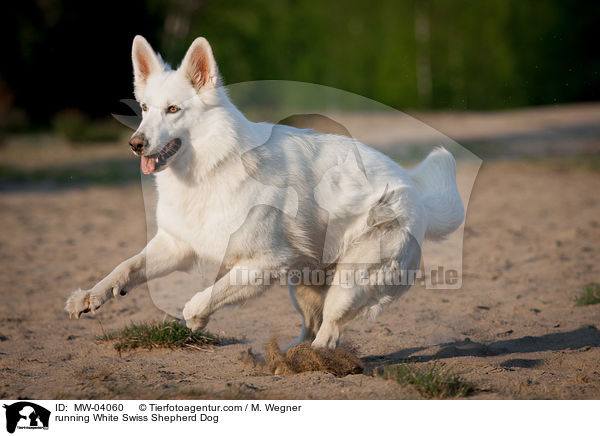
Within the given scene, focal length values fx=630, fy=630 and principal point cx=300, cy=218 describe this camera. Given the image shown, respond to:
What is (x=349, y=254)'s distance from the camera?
418 centimetres

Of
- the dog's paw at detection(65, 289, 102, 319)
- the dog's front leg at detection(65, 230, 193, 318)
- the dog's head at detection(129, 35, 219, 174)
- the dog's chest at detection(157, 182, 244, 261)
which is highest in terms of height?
the dog's head at detection(129, 35, 219, 174)

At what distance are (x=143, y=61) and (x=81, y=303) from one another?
161 cm

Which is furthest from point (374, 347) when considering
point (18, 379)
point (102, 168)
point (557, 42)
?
point (557, 42)

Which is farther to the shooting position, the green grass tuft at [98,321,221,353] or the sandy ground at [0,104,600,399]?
the green grass tuft at [98,321,221,353]

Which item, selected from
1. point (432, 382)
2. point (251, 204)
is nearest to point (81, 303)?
point (251, 204)

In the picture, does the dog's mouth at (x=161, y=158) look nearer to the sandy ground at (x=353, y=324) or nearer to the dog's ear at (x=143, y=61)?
the dog's ear at (x=143, y=61)

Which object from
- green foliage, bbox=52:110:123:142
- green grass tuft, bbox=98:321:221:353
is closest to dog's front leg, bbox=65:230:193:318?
green grass tuft, bbox=98:321:221:353

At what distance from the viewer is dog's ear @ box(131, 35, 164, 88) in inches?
161

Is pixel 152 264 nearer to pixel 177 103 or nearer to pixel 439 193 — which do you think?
pixel 177 103

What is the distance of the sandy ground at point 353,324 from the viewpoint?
3.79m

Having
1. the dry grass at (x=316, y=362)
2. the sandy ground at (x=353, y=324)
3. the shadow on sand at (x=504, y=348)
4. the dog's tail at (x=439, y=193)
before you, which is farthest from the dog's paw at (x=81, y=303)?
the dog's tail at (x=439, y=193)
